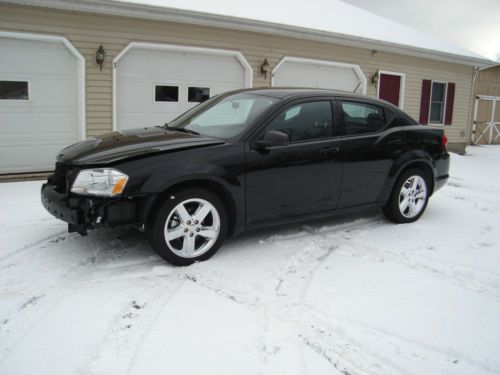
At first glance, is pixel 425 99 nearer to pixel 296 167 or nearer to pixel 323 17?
pixel 323 17

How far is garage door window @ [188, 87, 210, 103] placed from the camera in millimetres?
9559

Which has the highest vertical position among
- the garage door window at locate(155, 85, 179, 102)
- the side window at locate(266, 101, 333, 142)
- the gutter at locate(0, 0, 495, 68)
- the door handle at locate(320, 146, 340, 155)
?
the gutter at locate(0, 0, 495, 68)

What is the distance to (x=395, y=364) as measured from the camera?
267 centimetres

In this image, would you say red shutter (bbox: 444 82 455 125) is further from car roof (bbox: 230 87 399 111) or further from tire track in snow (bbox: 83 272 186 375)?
tire track in snow (bbox: 83 272 186 375)

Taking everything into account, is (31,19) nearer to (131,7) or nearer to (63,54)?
(63,54)

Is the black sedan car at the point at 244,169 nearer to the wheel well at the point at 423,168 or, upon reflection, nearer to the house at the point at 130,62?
the wheel well at the point at 423,168

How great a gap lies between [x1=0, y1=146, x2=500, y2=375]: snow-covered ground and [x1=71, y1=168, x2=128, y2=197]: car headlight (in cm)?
68

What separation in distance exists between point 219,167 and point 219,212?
40 cm

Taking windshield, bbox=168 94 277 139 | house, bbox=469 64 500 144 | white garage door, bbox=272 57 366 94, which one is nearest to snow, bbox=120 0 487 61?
white garage door, bbox=272 57 366 94

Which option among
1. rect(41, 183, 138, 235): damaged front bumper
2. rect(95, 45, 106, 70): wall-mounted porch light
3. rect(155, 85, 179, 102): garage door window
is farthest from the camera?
rect(155, 85, 179, 102): garage door window

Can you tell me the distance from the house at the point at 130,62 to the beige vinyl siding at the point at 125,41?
0.06 ft

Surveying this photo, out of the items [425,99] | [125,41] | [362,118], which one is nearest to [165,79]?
[125,41]

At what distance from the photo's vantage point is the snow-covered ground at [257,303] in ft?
8.76

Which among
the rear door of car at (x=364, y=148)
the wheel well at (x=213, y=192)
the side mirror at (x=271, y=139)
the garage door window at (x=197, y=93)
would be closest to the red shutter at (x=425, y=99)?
the garage door window at (x=197, y=93)
